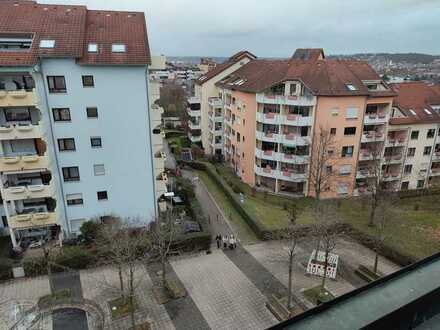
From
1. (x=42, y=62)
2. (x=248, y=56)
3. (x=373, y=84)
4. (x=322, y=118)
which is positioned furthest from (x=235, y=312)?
(x=248, y=56)

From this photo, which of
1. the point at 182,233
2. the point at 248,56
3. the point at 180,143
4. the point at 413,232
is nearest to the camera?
the point at 182,233

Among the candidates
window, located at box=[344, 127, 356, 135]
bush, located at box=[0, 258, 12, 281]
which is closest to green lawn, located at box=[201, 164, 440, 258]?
window, located at box=[344, 127, 356, 135]

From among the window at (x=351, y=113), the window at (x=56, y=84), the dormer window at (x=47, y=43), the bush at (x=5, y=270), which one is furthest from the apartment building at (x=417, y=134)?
the bush at (x=5, y=270)

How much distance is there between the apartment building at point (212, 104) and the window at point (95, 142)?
99.2 ft

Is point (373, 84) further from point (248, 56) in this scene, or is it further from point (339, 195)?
point (248, 56)

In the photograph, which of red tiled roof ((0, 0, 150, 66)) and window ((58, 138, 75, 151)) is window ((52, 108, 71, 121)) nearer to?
window ((58, 138, 75, 151))

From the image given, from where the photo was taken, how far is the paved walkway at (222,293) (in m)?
19.2

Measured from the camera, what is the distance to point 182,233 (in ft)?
91.4

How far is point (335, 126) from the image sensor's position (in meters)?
38.1

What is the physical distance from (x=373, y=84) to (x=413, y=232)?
1898 cm

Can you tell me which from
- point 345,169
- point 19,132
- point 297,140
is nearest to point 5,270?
point 19,132

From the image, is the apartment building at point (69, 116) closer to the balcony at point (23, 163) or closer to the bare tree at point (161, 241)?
the balcony at point (23, 163)

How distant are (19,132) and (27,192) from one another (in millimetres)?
4778

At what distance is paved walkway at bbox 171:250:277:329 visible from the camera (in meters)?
19.2
